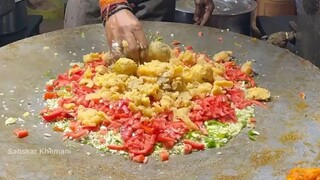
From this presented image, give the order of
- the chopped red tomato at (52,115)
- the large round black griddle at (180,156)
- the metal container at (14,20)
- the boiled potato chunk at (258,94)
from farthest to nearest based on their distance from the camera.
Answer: the metal container at (14,20)
the boiled potato chunk at (258,94)
the chopped red tomato at (52,115)
the large round black griddle at (180,156)

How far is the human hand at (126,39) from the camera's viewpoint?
6.53ft

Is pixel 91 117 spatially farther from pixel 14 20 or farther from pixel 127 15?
pixel 14 20

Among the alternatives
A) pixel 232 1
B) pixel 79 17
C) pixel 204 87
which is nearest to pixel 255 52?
pixel 204 87

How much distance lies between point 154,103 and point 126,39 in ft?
→ 1.06

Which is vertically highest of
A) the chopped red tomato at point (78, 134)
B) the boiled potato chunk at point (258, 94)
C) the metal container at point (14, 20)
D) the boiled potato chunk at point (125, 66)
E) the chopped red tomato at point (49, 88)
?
the boiled potato chunk at point (125, 66)

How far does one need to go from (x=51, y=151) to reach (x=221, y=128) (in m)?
0.53

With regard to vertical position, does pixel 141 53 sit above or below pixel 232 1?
above

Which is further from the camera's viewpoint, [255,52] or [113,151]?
[255,52]

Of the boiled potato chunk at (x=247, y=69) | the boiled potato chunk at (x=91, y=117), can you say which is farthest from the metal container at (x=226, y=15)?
the boiled potato chunk at (x=91, y=117)

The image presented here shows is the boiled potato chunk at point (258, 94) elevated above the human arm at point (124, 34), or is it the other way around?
the human arm at point (124, 34)

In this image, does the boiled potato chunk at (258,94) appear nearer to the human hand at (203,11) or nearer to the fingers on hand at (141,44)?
the fingers on hand at (141,44)

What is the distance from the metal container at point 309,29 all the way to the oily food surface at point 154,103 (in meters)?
0.52

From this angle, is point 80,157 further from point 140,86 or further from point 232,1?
point 232,1

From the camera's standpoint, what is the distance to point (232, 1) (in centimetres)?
352
